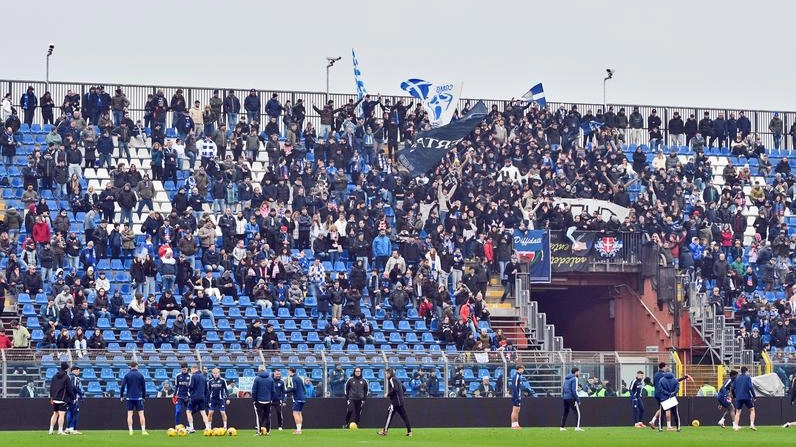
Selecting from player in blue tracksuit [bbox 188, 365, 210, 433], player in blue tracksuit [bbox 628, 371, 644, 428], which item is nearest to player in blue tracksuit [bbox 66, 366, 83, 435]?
player in blue tracksuit [bbox 188, 365, 210, 433]

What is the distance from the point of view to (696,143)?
69.6 m

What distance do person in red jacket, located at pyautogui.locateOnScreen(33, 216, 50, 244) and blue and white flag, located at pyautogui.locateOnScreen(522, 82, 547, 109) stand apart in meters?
20.2

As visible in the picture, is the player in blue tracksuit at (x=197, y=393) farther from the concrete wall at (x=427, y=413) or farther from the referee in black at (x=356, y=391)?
the referee in black at (x=356, y=391)

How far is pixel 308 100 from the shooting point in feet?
220

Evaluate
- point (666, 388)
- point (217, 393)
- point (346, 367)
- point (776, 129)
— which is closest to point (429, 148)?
point (346, 367)

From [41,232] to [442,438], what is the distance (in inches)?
660

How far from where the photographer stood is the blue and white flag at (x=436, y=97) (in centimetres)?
6419

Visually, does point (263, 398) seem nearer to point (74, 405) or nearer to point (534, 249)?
point (74, 405)

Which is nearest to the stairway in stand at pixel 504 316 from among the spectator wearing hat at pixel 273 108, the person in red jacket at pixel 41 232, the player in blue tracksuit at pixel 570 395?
the spectator wearing hat at pixel 273 108

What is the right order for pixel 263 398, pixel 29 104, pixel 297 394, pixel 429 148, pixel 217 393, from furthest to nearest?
pixel 429 148 < pixel 29 104 < pixel 297 394 < pixel 217 393 < pixel 263 398

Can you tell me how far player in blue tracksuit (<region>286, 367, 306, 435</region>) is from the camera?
45.6 m

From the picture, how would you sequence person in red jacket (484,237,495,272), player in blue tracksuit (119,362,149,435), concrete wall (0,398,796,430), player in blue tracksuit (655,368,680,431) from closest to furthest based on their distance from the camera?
1. player in blue tracksuit (119,362,149,435)
2. concrete wall (0,398,796,430)
3. player in blue tracksuit (655,368,680,431)
4. person in red jacket (484,237,495,272)

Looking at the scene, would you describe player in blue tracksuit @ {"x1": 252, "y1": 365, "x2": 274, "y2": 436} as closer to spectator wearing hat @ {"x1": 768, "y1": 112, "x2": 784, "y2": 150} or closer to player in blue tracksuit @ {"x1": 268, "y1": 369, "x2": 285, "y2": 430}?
player in blue tracksuit @ {"x1": 268, "y1": 369, "x2": 285, "y2": 430}

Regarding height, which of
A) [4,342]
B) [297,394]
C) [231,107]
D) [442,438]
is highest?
[231,107]
